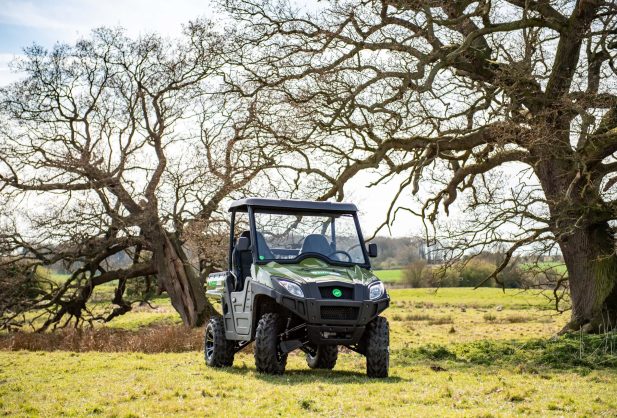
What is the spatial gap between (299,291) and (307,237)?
5.25ft

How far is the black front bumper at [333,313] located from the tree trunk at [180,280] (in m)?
14.7

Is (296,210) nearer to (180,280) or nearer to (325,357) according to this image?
(325,357)

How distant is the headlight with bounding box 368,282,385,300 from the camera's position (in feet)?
37.8

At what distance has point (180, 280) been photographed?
84.7ft

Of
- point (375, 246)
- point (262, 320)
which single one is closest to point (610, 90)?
point (375, 246)

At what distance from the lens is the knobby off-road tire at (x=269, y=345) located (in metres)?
11.4

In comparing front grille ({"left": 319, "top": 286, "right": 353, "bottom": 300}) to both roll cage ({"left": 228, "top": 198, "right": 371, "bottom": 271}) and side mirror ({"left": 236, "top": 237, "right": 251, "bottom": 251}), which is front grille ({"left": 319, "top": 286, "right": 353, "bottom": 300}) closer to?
roll cage ({"left": 228, "top": 198, "right": 371, "bottom": 271})

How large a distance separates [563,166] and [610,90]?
236cm

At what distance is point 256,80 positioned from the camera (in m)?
20.1

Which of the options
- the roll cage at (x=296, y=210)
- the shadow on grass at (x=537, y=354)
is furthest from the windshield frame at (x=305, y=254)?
the shadow on grass at (x=537, y=354)

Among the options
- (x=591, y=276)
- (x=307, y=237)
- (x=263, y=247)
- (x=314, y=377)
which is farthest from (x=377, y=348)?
(x=591, y=276)

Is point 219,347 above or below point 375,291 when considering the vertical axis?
below

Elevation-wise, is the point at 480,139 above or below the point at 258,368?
above

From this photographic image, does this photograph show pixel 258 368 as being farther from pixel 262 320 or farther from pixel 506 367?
pixel 506 367
